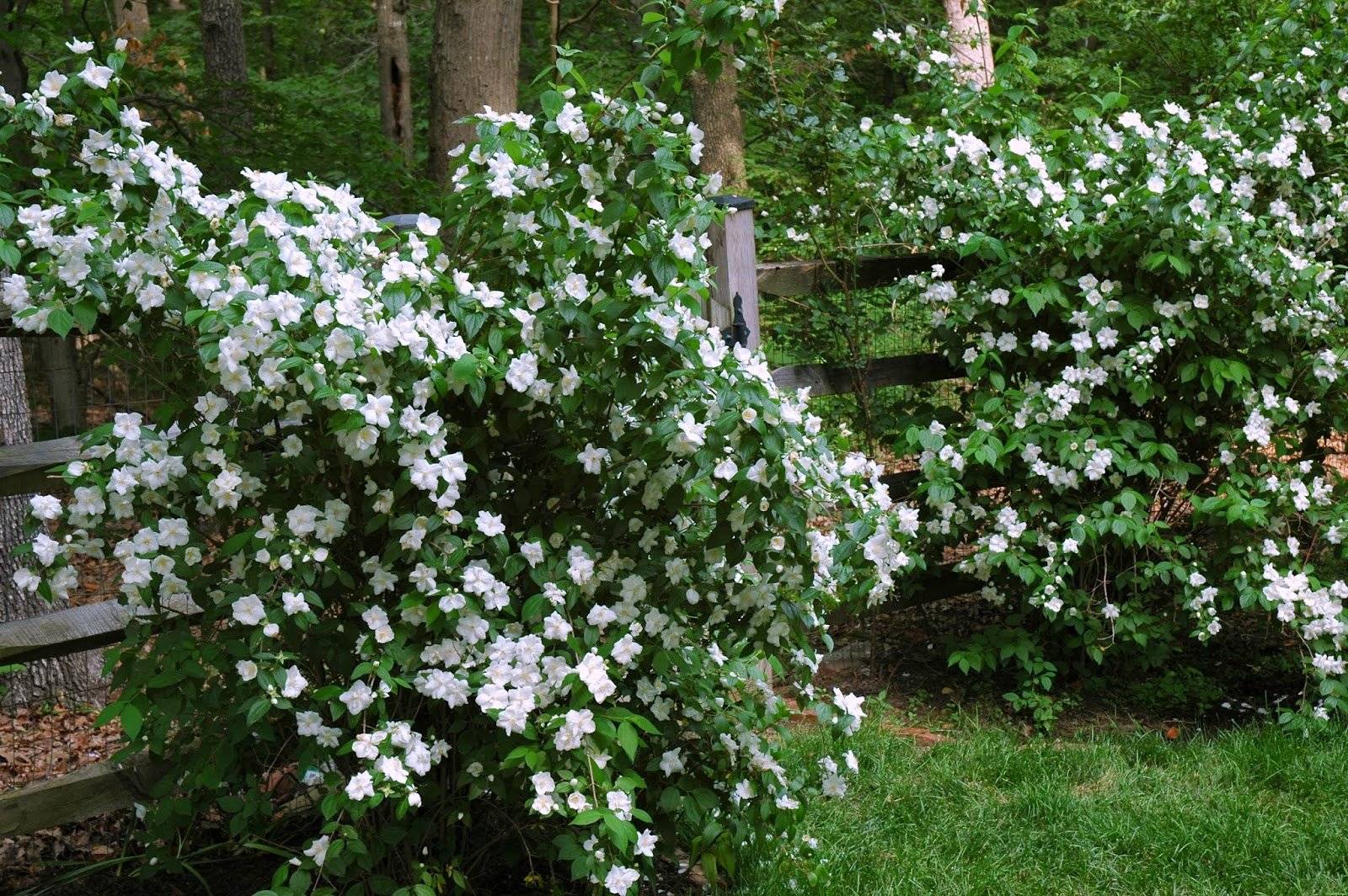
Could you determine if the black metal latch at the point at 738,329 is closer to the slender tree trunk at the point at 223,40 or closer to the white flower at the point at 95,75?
the white flower at the point at 95,75

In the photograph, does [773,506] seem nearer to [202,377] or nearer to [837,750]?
[837,750]

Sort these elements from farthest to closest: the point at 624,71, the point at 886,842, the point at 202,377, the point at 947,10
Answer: the point at 624,71, the point at 947,10, the point at 886,842, the point at 202,377

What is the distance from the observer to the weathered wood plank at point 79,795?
9.35 ft

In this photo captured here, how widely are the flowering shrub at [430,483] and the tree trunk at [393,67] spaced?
7.65 metres

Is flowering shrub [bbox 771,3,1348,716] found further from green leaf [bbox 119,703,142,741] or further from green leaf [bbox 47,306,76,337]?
green leaf [bbox 47,306,76,337]

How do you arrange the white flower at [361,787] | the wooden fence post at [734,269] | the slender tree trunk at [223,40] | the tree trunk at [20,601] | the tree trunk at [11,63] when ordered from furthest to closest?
1. the slender tree trunk at [223,40]
2. the tree trunk at [11,63]
3. the wooden fence post at [734,269]
4. the tree trunk at [20,601]
5. the white flower at [361,787]

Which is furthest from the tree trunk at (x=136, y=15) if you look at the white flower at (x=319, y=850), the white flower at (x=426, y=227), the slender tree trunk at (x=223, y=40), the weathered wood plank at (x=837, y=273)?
the white flower at (x=319, y=850)

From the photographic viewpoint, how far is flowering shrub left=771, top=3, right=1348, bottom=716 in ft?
13.7

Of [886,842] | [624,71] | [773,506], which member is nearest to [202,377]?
[773,506]


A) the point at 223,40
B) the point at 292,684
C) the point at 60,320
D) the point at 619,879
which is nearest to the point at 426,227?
the point at 60,320

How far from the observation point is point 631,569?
269 centimetres

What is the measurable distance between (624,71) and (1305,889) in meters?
9.44

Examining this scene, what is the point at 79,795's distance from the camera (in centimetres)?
293

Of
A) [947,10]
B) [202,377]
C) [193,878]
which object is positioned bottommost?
[193,878]
